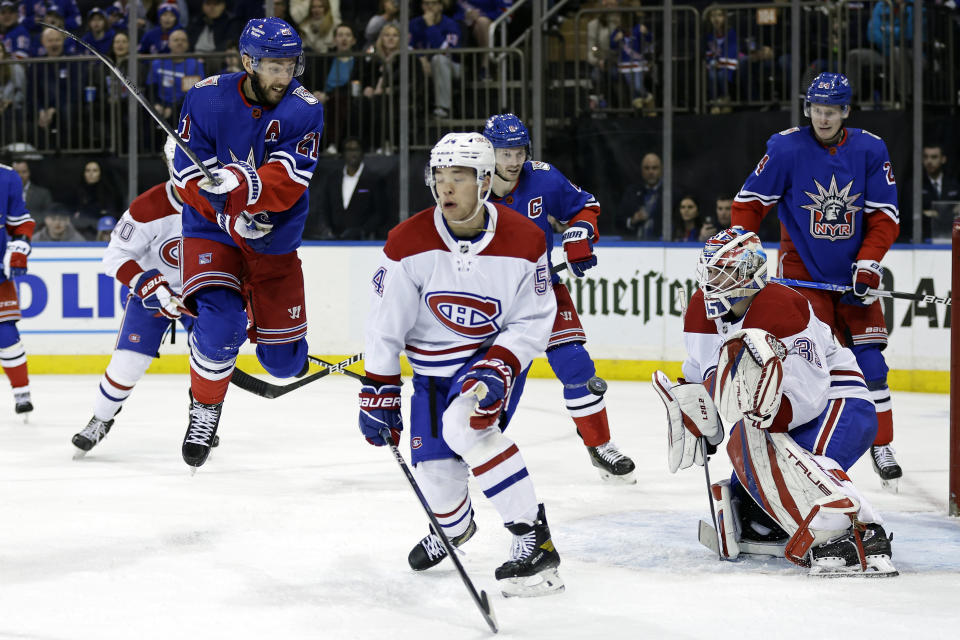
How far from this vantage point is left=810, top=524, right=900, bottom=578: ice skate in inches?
122

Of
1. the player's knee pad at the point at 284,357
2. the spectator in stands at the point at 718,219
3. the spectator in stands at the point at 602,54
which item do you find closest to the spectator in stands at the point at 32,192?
the spectator in stands at the point at 602,54

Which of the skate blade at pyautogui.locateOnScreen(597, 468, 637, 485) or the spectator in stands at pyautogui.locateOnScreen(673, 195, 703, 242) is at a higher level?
the spectator in stands at pyautogui.locateOnScreen(673, 195, 703, 242)

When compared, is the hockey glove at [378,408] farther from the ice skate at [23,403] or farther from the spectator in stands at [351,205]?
the spectator in stands at [351,205]

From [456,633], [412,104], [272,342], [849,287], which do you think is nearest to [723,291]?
[456,633]

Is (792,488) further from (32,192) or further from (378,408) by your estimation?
(32,192)

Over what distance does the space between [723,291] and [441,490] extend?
85 cm

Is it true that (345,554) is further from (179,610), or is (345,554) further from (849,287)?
(849,287)

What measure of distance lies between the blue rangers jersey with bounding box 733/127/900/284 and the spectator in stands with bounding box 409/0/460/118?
4.05 meters

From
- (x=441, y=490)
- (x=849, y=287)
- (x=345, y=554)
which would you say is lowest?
(x=345, y=554)

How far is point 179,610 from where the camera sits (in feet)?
9.32

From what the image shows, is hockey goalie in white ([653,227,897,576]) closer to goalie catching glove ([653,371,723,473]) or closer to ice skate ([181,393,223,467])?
goalie catching glove ([653,371,723,473])

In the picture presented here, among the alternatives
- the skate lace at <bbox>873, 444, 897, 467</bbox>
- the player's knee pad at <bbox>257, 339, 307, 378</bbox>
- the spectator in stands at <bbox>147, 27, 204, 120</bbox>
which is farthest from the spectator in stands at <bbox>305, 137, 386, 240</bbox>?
the skate lace at <bbox>873, 444, 897, 467</bbox>

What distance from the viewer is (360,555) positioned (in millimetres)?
3385

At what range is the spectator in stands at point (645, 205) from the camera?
7902 millimetres
